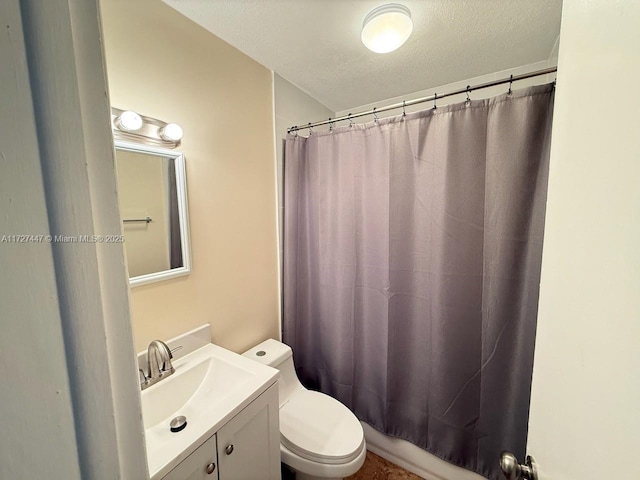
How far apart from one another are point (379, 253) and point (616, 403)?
1.14 m

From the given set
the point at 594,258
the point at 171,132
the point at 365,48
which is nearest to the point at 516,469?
the point at 594,258

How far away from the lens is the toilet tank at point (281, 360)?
144 cm

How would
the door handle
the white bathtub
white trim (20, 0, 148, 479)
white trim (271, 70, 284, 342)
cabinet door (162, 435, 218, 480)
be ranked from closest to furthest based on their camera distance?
white trim (20, 0, 148, 479) → the door handle → cabinet door (162, 435, 218, 480) → the white bathtub → white trim (271, 70, 284, 342)

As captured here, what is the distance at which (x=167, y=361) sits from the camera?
1.03m

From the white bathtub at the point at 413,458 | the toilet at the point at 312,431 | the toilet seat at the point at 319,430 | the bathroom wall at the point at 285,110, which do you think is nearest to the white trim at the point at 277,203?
the bathroom wall at the point at 285,110

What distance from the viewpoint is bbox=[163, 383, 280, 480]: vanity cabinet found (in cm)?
79

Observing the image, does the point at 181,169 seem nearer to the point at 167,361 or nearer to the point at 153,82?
the point at 153,82

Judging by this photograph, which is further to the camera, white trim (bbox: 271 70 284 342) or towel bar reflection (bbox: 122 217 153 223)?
white trim (bbox: 271 70 284 342)

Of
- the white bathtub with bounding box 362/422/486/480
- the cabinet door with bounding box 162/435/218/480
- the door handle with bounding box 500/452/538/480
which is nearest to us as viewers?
the door handle with bounding box 500/452/538/480

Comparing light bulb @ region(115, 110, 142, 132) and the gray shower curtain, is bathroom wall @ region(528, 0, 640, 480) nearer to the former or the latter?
the gray shower curtain

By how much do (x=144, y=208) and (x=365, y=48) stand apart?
1336 millimetres

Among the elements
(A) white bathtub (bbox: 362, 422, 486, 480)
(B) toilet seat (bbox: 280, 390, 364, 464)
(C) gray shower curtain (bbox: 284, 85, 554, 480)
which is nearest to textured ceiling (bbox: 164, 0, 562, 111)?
(C) gray shower curtain (bbox: 284, 85, 554, 480)

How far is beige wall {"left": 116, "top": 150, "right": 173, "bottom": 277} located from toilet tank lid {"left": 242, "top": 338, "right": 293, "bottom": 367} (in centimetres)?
71

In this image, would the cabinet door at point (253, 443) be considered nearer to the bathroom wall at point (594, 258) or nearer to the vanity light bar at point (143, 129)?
the bathroom wall at point (594, 258)
